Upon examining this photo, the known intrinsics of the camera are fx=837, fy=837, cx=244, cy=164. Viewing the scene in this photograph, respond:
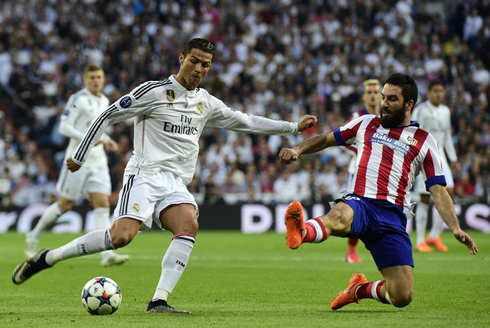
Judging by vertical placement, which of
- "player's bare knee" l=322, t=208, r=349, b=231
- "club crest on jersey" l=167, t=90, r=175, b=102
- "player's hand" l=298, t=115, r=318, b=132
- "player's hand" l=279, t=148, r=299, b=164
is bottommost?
"player's bare knee" l=322, t=208, r=349, b=231

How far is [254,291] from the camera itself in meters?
8.44

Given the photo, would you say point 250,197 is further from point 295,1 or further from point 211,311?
point 211,311

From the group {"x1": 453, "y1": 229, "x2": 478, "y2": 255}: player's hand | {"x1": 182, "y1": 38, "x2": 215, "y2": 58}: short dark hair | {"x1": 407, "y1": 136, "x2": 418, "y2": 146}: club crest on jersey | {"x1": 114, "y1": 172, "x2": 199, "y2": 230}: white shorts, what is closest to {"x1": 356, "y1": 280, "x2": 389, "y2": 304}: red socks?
{"x1": 453, "y1": 229, "x2": 478, "y2": 255}: player's hand

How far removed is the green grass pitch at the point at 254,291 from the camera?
617cm

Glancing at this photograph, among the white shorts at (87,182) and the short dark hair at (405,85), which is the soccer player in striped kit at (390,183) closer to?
the short dark hair at (405,85)

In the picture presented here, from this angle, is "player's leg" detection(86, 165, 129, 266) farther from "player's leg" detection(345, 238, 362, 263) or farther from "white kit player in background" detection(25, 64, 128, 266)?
"player's leg" detection(345, 238, 362, 263)

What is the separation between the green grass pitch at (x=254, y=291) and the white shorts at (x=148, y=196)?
2.61 ft

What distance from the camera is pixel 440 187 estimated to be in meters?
6.76

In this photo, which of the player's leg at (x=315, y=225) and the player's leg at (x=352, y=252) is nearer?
the player's leg at (x=315, y=225)

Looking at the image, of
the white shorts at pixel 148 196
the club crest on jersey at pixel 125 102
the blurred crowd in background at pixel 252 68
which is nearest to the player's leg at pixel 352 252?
the white shorts at pixel 148 196

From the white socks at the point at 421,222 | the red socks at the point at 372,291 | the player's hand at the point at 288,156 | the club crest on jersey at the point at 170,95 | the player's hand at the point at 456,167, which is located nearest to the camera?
the player's hand at the point at 288,156

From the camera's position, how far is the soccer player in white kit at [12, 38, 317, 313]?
6.74m

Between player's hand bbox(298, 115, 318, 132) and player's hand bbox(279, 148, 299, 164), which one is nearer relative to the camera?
player's hand bbox(279, 148, 299, 164)

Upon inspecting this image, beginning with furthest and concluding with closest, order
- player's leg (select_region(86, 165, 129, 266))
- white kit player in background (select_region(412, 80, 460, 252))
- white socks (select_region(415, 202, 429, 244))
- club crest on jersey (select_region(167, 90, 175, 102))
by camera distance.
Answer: white socks (select_region(415, 202, 429, 244)) → white kit player in background (select_region(412, 80, 460, 252)) → player's leg (select_region(86, 165, 129, 266)) → club crest on jersey (select_region(167, 90, 175, 102))
